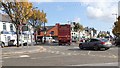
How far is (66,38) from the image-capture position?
194ft

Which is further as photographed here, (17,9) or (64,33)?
(64,33)

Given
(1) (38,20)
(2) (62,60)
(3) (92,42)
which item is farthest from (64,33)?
(2) (62,60)

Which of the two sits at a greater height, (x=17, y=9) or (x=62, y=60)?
(x=17, y=9)

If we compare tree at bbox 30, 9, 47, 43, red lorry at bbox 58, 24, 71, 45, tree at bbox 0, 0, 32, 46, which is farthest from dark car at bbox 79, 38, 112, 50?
tree at bbox 30, 9, 47, 43

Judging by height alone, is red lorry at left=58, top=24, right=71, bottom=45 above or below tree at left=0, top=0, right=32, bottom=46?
below

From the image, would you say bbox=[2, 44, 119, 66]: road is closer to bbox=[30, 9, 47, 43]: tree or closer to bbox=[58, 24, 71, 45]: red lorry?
bbox=[58, 24, 71, 45]: red lorry

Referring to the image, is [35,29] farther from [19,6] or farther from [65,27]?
[19,6]

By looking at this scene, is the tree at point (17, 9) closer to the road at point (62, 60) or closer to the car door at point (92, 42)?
the car door at point (92, 42)

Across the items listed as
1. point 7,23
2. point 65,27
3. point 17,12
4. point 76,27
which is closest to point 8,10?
point 17,12

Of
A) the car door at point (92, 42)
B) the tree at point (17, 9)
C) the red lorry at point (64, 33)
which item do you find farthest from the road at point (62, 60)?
the red lorry at point (64, 33)

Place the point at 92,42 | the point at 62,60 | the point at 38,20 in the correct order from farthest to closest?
1. the point at 38,20
2. the point at 92,42
3. the point at 62,60

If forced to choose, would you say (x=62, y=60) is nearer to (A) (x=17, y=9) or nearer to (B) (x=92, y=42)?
(B) (x=92, y=42)

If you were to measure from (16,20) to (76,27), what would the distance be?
95.8m

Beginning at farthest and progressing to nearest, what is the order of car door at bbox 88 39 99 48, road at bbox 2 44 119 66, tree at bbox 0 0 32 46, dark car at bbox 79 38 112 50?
tree at bbox 0 0 32 46
car door at bbox 88 39 99 48
dark car at bbox 79 38 112 50
road at bbox 2 44 119 66
